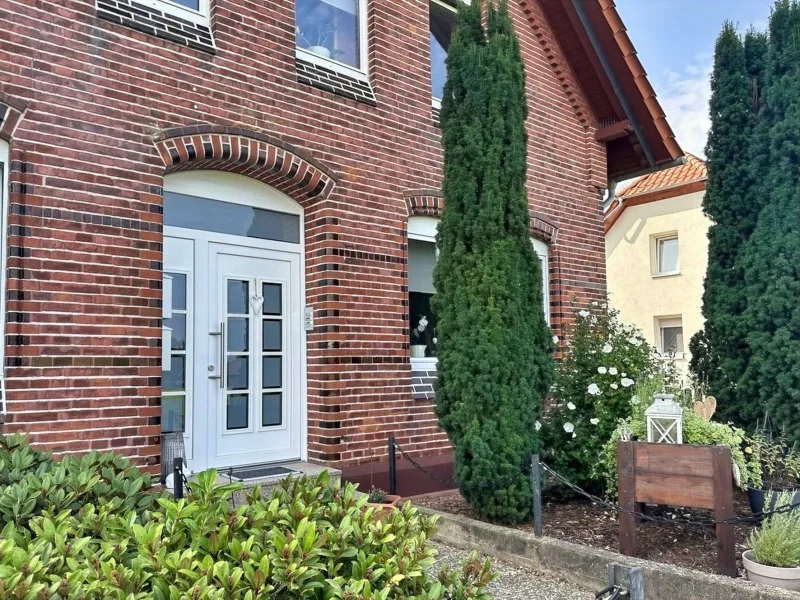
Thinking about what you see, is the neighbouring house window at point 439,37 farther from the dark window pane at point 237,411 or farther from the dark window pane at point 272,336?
the dark window pane at point 237,411

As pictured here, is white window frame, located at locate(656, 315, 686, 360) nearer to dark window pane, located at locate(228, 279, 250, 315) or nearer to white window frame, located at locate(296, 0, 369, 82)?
white window frame, located at locate(296, 0, 369, 82)

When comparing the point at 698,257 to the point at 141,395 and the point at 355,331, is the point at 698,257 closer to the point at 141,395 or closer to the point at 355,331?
the point at 355,331

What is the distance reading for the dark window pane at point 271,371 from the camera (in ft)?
19.9

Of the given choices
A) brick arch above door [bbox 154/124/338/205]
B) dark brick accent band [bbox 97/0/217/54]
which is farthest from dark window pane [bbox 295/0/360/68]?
brick arch above door [bbox 154/124/338/205]

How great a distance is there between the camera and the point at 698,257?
17.8 metres

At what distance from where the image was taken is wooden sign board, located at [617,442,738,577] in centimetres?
399

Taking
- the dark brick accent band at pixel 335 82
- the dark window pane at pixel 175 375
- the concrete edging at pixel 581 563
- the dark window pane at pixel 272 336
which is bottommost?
the concrete edging at pixel 581 563

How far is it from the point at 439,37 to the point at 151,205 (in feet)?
14.3

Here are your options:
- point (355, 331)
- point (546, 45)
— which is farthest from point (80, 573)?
point (546, 45)

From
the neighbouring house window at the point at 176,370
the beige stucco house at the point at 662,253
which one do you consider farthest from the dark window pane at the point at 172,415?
the beige stucco house at the point at 662,253

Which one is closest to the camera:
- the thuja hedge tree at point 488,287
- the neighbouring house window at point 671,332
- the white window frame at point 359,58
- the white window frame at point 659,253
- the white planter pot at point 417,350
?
the thuja hedge tree at point 488,287

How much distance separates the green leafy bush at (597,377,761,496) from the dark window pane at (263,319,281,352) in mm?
2961

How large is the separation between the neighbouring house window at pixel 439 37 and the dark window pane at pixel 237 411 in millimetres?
4013

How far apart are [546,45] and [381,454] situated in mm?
5609
